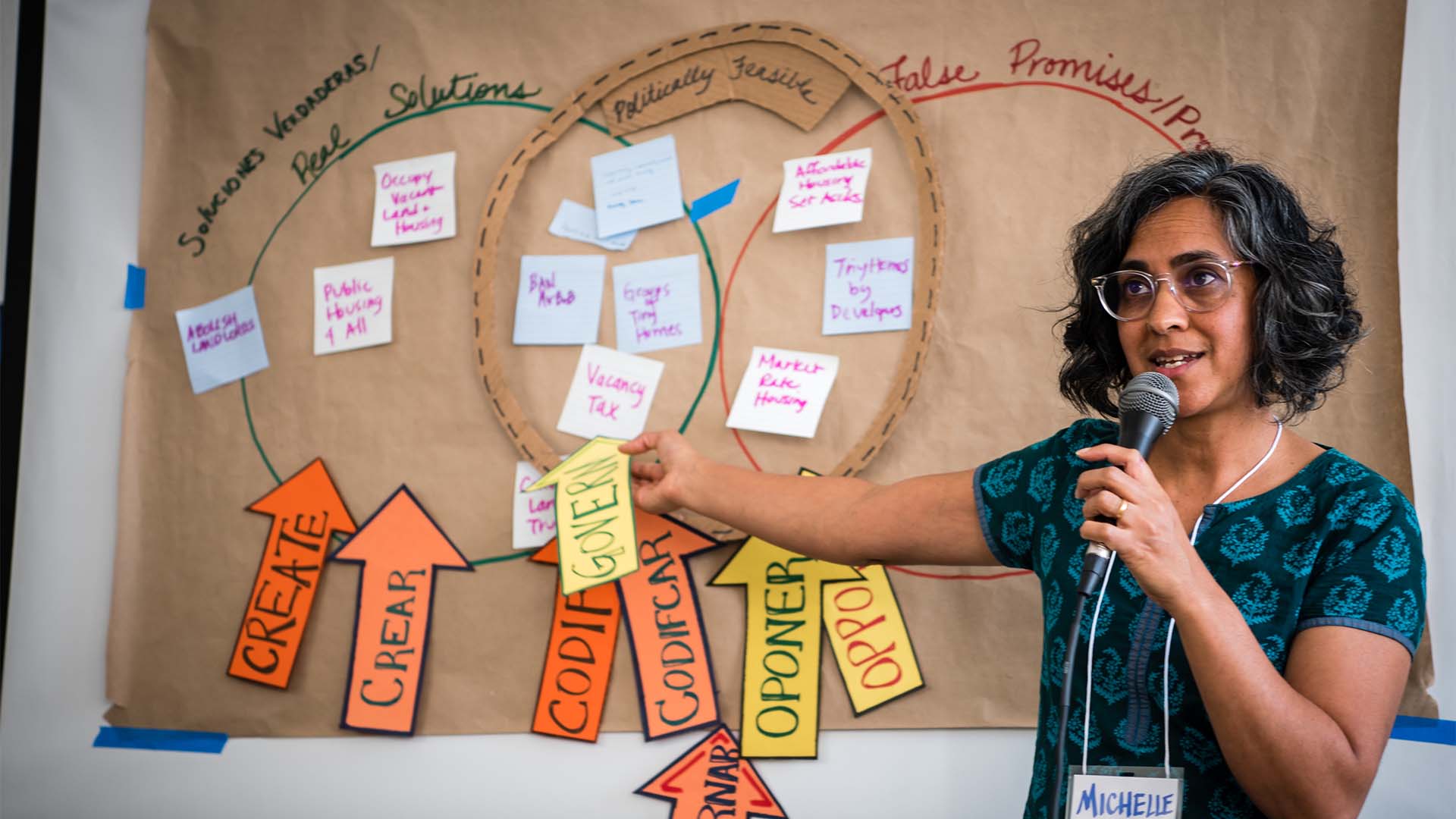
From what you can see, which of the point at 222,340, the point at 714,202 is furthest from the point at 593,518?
the point at 222,340

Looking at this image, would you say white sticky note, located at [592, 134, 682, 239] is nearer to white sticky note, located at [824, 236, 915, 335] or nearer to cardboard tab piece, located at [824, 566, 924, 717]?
white sticky note, located at [824, 236, 915, 335]

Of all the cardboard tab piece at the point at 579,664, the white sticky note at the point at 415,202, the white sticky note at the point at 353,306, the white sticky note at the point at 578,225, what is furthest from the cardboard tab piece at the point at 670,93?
the cardboard tab piece at the point at 579,664

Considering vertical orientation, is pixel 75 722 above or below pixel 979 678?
below

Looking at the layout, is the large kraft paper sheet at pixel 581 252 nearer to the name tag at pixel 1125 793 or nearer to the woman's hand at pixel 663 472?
the woman's hand at pixel 663 472

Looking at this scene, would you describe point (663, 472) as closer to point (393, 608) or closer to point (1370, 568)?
point (393, 608)

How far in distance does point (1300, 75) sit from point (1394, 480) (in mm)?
508

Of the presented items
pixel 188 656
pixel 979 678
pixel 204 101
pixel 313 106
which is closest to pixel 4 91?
pixel 204 101

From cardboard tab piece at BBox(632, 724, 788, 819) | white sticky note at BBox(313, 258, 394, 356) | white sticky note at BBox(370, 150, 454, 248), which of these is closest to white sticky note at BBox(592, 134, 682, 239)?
white sticky note at BBox(370, 150, 454, 248)

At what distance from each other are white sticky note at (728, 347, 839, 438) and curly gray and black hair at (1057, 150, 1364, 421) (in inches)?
17.6

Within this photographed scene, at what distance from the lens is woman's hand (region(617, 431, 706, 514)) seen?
1296 mm

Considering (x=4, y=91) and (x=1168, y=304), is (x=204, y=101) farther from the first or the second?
(x=1168, y=304)

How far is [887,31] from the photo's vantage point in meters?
1.38

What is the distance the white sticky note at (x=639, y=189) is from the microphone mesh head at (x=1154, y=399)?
75 centimetres

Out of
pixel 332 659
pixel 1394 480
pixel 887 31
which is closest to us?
pixel 1394 480
